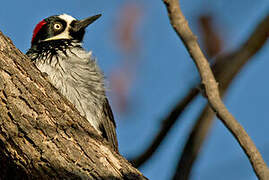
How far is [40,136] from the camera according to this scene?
2.73 m

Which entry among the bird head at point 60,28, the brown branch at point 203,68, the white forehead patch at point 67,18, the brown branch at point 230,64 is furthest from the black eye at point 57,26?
the brown branch at point 203,68

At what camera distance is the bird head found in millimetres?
Answer: 4990

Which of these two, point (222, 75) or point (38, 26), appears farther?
point (38, 26)

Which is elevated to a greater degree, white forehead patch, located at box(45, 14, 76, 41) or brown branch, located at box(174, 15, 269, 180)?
Result: white forehead patch, located at box(45, 14, 76, 41)

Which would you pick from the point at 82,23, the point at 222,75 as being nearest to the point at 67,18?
the point at 82,23

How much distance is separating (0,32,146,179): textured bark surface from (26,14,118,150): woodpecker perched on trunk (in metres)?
1.17

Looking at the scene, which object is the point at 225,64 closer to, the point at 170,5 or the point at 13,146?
the point at 170,5

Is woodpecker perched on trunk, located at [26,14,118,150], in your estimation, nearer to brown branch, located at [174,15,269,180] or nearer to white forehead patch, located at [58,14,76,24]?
white forehead patch, located at [58,14,76,24]

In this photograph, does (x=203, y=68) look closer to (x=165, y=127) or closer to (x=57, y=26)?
(x=165, y=127)

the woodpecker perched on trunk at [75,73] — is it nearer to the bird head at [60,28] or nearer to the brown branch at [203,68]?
the bird head at [60,28]

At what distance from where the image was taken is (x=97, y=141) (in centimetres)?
298

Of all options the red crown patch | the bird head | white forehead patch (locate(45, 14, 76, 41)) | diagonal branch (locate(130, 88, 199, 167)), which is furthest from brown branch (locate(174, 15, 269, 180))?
the red crown patch

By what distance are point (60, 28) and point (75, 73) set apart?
3.39 ft

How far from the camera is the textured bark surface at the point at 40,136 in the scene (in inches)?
107
